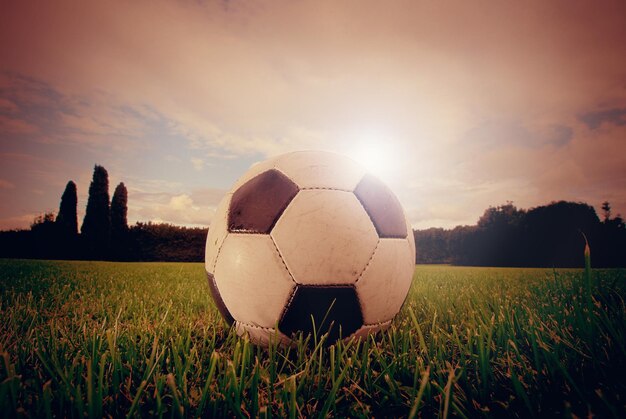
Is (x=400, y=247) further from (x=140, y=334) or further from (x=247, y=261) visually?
(x=140, y=334)

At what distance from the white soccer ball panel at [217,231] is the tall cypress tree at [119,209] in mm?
32870

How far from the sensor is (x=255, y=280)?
5.71 ft

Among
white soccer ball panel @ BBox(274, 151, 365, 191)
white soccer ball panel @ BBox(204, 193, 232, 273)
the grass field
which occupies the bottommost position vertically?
the grass field

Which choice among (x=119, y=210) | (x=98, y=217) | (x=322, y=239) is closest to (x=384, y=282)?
(x=322, y=239)

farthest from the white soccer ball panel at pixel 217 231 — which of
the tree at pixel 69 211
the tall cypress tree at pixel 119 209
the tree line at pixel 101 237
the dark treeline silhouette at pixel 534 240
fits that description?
the tree at pixel 69 211

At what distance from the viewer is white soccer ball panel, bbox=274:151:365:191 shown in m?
1.86

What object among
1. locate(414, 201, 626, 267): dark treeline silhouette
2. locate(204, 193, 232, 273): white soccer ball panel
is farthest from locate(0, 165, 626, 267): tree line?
locate(204, 193, 232, 273): white soccer ball panel

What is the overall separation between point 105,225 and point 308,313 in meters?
32.7

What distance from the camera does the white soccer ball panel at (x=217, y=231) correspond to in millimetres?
1957

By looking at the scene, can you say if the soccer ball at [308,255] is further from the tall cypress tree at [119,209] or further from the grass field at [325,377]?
the tall cypress tree at [119,209]

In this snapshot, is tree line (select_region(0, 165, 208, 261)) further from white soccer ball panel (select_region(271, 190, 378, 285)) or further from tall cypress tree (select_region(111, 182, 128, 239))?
white soccer ball panel (select_region(271, 190, 378, 285))

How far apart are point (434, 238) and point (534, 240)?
8451mm

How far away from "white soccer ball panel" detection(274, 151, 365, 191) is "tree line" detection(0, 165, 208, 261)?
954 inches

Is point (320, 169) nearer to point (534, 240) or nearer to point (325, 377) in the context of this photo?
point (325, 377)
